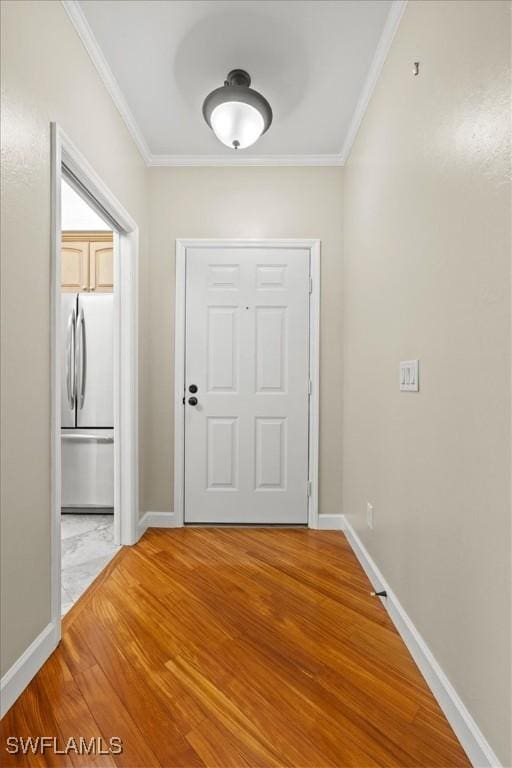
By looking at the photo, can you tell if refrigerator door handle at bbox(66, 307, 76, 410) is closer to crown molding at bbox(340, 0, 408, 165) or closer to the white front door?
the white front door

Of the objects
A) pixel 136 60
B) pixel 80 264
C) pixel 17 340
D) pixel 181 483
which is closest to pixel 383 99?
pixel 136 60

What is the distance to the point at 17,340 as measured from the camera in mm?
1363

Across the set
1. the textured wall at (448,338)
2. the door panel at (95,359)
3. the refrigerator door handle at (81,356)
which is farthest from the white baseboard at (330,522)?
the refrigerator door handle at (81,356)

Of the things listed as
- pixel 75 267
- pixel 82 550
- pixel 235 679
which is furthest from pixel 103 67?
pixel 235 679

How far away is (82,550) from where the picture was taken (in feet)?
8.25

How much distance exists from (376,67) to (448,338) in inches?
63.3

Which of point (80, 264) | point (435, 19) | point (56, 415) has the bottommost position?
point (56, 415)

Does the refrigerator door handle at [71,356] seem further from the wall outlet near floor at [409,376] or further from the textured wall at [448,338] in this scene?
the wall outlet near floor at [409,376]

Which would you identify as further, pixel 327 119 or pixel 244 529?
pixel 244 529

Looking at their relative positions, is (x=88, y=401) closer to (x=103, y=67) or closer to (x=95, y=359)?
(x=95, y=359)

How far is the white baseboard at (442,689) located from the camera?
42.7 inches

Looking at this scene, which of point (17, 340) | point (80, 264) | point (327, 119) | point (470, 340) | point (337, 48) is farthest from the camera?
point (80, 264)

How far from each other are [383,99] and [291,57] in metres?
0.49

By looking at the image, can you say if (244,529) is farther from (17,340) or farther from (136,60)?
(136,60)
